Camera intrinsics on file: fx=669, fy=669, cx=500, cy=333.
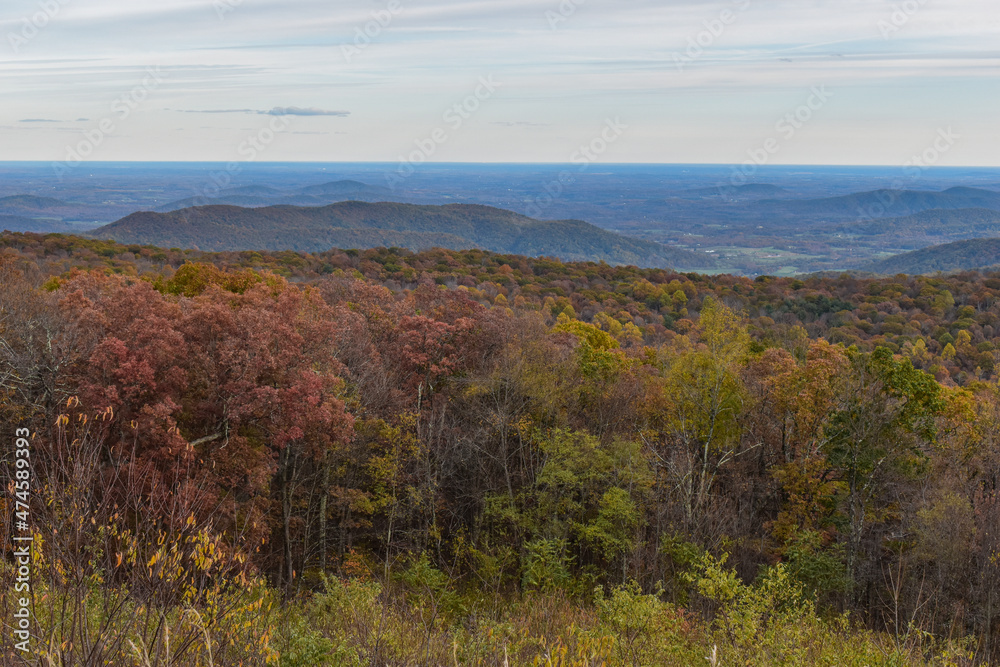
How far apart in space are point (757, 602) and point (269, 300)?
1684cm

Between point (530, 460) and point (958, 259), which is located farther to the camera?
point (958, 259)

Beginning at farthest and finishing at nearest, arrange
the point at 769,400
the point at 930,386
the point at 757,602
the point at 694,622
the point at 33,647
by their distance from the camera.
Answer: the point at 769,400 → the point at 930,386 → the point at 694,622 → the point at 757,602 → the point at 33,647

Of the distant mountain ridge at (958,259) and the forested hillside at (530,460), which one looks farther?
the distant mountain ridge at (958,259)

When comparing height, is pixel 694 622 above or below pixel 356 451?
below

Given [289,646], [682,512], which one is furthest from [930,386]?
[289,646]

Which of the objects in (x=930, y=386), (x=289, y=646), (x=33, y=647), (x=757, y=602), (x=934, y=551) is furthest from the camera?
(x=930, y=386)

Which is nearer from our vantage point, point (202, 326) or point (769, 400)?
point (202, 326)

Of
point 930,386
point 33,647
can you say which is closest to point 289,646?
point 33,647

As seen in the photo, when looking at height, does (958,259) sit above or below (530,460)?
above

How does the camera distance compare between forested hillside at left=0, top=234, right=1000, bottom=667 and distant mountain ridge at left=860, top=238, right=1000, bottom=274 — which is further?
distant mountain ridge at left=860, top=238, right=1000, bottom=274

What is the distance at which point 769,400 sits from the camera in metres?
28.4

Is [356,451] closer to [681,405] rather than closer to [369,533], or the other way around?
[369,533]

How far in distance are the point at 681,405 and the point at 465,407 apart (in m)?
8.38

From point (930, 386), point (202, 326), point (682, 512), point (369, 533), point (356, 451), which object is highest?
point (202, 326)
